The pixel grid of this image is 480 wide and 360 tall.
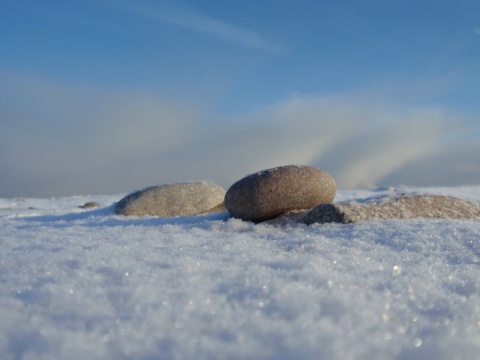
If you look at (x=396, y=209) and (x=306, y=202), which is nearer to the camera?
(x=396, y=209)

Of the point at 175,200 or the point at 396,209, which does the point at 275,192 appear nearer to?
the point at 396,209

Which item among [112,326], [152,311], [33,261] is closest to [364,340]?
[152,311]

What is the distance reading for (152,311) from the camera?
172cm

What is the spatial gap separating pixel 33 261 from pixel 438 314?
203cm

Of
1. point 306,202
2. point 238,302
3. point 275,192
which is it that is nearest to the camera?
point 238,302

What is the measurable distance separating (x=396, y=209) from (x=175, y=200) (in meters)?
3.61

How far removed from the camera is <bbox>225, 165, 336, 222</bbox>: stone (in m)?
4.73

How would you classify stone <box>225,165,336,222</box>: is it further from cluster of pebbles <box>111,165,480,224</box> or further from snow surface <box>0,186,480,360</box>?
snow surface <box>0,186,480,360</box>

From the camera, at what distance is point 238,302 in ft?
5.96

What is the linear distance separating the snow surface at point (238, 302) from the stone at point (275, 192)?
1.75 meters

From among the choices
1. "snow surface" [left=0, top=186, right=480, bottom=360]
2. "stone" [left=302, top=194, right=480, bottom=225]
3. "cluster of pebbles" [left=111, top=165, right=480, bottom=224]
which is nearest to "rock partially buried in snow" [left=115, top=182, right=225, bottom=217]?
"cluster of pebbles" [left=111, top=165, right=480, bottom=224]

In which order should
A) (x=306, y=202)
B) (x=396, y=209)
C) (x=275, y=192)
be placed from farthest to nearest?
(x=306, y=202), (x=275, y=192), (x=396, y=209)

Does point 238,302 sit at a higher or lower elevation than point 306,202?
lower

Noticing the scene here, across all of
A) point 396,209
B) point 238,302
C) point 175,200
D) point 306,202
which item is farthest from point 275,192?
point 238,302
